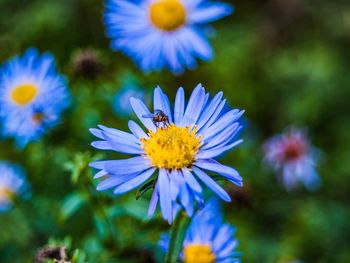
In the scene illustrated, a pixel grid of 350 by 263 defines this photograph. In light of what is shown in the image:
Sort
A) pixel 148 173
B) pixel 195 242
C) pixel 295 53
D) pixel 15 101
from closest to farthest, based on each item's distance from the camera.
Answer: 1. pixel 148 173
2. pixel 195 242
3. pixel 15 101
4. pixel 295 53

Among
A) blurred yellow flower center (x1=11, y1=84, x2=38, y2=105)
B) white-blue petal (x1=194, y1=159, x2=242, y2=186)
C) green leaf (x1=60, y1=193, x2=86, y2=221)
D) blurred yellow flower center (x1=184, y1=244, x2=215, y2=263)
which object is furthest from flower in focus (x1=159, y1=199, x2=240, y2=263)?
blurred yellow flower center (x1=11, y1=84, x2=38, y2=105)

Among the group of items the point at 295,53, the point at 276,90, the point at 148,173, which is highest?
the point at 295,53

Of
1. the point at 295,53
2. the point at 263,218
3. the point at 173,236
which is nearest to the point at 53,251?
the point at 173,236

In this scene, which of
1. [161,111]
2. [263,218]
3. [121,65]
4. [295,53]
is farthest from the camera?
[295,53]

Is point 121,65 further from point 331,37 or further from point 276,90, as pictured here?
point 331,37

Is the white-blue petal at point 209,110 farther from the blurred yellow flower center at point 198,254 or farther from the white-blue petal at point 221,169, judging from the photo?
the blurred yellow flower center at point 198,254

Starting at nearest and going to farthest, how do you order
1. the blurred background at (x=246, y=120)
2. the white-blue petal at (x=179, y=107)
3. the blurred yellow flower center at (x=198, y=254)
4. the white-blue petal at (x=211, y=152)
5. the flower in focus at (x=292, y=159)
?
the white-blue petal at (x=211, y=152) < the white-blue petal at (x=179, y=107) < the blurred yellow flower center at (x=198, y=254) < the blurred background at (x=246, y=120) < the flower in focus at (x=292, y=159)

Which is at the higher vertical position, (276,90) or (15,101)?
(276,90)

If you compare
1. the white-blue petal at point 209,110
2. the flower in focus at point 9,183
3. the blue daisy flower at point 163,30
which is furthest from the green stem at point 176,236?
the flower in focus at point 9,183
